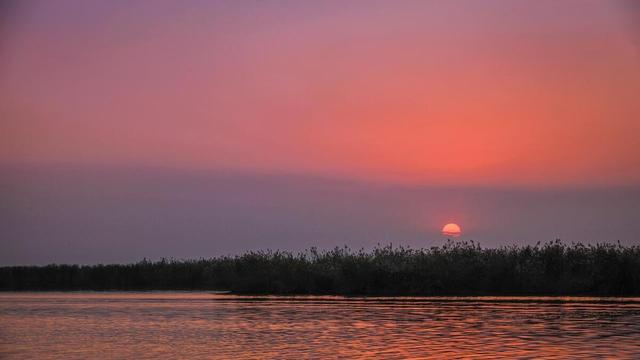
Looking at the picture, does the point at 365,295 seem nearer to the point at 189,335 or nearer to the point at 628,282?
the point at 628,282

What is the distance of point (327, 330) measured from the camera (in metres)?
24.4

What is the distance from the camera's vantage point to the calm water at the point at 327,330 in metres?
19.5

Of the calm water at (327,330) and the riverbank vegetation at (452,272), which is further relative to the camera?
the riverbank vegetation at (452,272)

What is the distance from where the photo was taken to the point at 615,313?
2992 centimetres

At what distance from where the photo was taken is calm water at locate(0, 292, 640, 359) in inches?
770

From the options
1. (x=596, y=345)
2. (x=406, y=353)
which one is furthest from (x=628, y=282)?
(x=406, y=353)

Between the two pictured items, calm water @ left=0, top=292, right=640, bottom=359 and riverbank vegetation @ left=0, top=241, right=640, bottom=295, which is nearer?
calm water @ left=0, top=292, right=640, bottom=359

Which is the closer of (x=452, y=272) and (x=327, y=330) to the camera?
(x=327, y=330)

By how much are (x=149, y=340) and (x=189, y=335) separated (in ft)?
4.99

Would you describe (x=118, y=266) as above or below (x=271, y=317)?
above

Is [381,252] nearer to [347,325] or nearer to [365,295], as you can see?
[365,295]

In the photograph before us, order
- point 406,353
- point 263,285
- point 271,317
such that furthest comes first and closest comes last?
point 263,285
point 271,317
point 406,353

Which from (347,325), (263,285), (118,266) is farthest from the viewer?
(118,266)

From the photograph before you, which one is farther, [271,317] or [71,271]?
[71,271]
